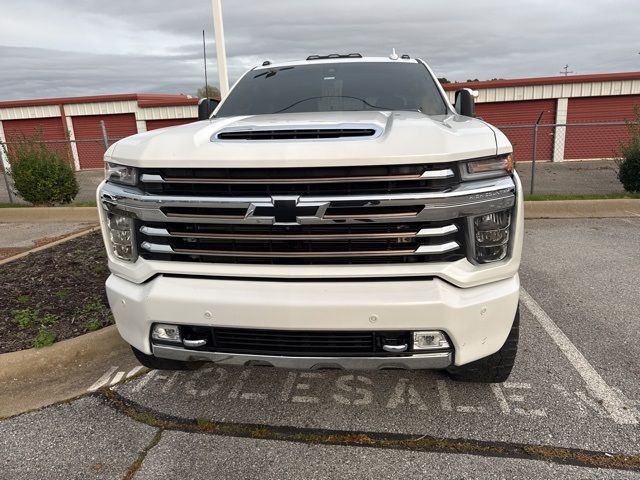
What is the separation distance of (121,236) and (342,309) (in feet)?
4.16

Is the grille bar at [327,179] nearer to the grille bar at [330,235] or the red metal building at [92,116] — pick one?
the grille bar at [330,235]

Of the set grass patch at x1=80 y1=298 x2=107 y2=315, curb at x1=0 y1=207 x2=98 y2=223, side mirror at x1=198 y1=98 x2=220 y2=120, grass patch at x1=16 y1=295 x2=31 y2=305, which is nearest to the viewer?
grass patch at x1=80 y1=298 x2=107 y2=315

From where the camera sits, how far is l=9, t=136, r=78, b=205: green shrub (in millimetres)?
9594

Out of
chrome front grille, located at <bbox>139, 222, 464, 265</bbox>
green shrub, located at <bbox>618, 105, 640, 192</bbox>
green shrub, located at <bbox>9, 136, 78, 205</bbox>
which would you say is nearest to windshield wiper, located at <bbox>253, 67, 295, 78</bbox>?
chrome front grille, located at <bbox>139, 222, 464, 265</bbox>

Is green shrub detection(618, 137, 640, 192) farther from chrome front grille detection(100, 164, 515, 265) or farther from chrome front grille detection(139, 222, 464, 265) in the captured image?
chrome front grille detection(139, 222, 464, 265)

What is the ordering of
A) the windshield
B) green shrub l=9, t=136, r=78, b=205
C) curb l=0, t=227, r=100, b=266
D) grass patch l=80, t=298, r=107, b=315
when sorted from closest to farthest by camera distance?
the windshield, grass patch l=80, t=298, r=107, b=315, curb l=0, t=227, r=100, b=266, green shrub l=9, t=136, r=78, b=205

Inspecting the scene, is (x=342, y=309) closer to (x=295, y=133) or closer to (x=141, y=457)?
(x=295, y=133)

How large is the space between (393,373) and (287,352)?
110 centimetres

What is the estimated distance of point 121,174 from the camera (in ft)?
8.58

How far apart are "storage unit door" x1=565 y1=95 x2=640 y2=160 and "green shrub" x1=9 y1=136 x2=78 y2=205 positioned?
57.7ft

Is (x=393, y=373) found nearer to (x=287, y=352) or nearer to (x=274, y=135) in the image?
(x=287, y=352)

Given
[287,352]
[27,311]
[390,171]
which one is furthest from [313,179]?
[27,311]

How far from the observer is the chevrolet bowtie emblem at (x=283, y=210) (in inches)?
88.3

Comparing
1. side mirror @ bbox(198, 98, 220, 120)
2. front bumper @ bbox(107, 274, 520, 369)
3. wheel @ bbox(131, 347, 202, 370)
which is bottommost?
wheel @ bbox(131, 347, 202, 370)
